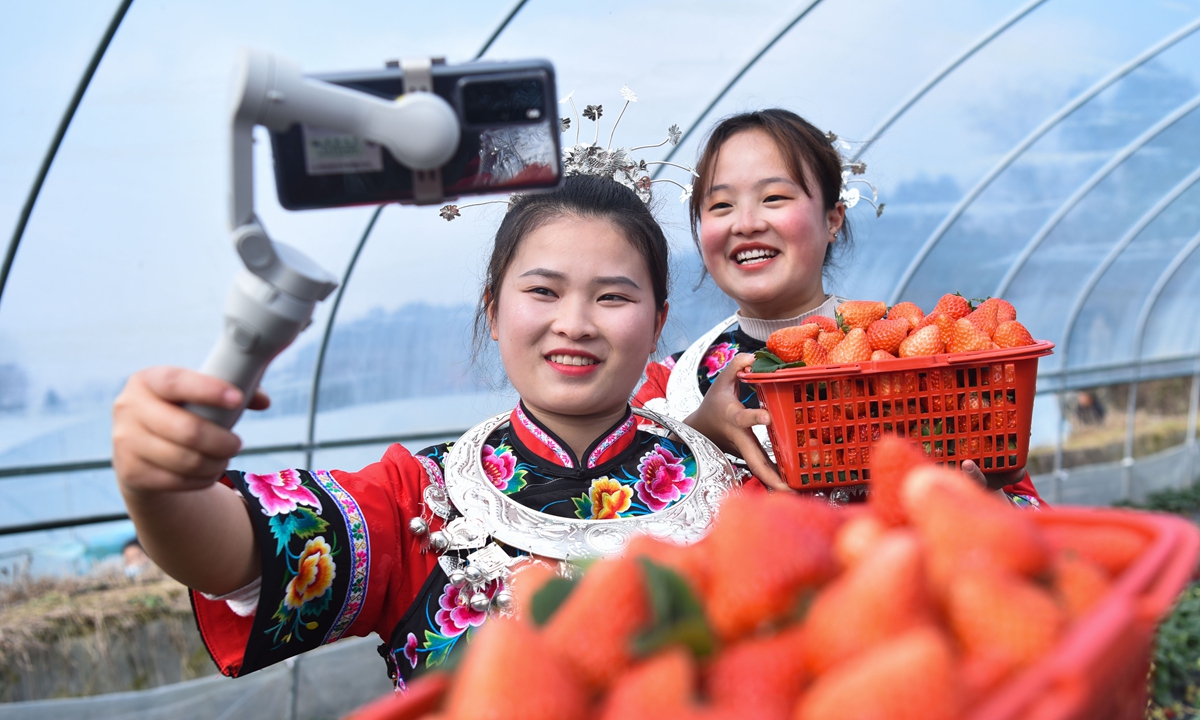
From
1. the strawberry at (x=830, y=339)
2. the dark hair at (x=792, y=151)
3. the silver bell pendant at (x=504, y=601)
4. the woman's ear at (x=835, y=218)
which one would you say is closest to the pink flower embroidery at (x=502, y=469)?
the silver bell pendant at (x=504, y=601)

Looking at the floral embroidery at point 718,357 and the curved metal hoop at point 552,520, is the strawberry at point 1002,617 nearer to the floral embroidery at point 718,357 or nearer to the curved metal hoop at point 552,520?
the curved metal hoop at point 552,520

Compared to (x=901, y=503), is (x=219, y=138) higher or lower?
higher

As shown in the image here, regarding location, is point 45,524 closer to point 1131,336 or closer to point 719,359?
point 719,359

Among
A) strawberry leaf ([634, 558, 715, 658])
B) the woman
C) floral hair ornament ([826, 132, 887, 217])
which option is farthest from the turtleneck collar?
strawberry leaf ([634, 558, 715, 658])

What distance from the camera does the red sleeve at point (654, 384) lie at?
8.99 ft

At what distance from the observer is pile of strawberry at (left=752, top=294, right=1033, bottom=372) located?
1.80 m

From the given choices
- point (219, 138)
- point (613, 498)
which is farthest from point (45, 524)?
point (613, 498)

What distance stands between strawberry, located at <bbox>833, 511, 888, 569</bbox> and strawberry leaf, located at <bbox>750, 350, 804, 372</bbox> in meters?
1.10

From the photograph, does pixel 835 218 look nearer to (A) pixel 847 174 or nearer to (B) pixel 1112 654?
(A) pixel 847 174

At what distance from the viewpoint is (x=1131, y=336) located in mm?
10086

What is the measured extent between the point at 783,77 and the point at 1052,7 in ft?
5.77

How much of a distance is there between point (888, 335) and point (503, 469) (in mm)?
881

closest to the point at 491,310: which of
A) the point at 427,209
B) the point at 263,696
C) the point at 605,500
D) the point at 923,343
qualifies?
the point at 605,500

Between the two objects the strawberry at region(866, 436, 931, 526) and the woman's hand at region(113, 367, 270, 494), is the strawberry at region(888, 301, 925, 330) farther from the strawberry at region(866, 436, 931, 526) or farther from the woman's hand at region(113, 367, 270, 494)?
the woman's hand at region(113, 367, 270, 494)
